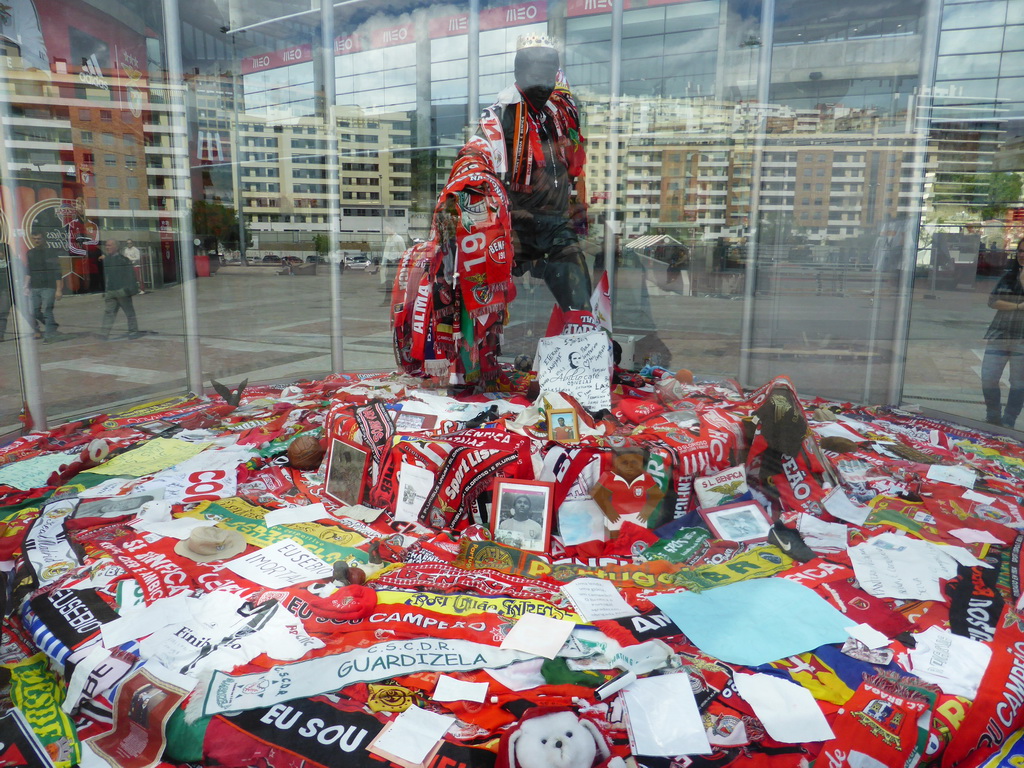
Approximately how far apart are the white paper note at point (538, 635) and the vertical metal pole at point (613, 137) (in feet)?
11.1

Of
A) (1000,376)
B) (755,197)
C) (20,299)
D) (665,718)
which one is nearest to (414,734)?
(665,718)

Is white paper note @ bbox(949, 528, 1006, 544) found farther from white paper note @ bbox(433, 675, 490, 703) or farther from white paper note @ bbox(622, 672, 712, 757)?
white paper note @ bbox(433, 675, 490, 703)

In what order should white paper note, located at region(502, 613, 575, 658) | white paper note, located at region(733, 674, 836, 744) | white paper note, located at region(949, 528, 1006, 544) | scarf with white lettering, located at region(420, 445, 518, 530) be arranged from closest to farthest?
white paper note, located at region(733, 674, 836, 744) < white paper note, located at region(502, 613, 575, 658) < white paper note, located at region(949, 528, 1006, 544) < scarf with white lettering, located at region(420, 445, 518, 530)

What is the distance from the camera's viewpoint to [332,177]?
554cm

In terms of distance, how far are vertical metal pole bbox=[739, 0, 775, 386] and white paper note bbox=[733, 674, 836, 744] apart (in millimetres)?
3818

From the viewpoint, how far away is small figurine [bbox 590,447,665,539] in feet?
8.87

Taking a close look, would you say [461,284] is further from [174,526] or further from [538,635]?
[538,635]

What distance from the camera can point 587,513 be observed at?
2707 mm

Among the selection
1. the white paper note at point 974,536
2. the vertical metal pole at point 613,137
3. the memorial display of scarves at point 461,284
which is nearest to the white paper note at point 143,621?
the memorial display of scarves at point 461,284

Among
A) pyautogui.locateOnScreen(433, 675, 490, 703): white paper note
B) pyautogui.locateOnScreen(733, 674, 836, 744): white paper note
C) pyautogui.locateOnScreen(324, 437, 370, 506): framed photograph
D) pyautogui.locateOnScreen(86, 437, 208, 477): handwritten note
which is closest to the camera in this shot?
pyautogui.locateOnScreen(733, 674, 836, 744): white paper note

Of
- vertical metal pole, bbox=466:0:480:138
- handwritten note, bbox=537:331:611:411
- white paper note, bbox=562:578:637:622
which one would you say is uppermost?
vertical metal pole, bbox=466:0:480:138

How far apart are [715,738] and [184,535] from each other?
78.8 inches

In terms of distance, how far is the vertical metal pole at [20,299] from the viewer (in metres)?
4.07

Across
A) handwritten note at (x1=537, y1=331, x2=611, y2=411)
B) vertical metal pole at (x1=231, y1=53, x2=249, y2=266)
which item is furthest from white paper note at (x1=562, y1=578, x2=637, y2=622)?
vertical metal pole at (x1=231, y1=53, x2=249, y2=266)
